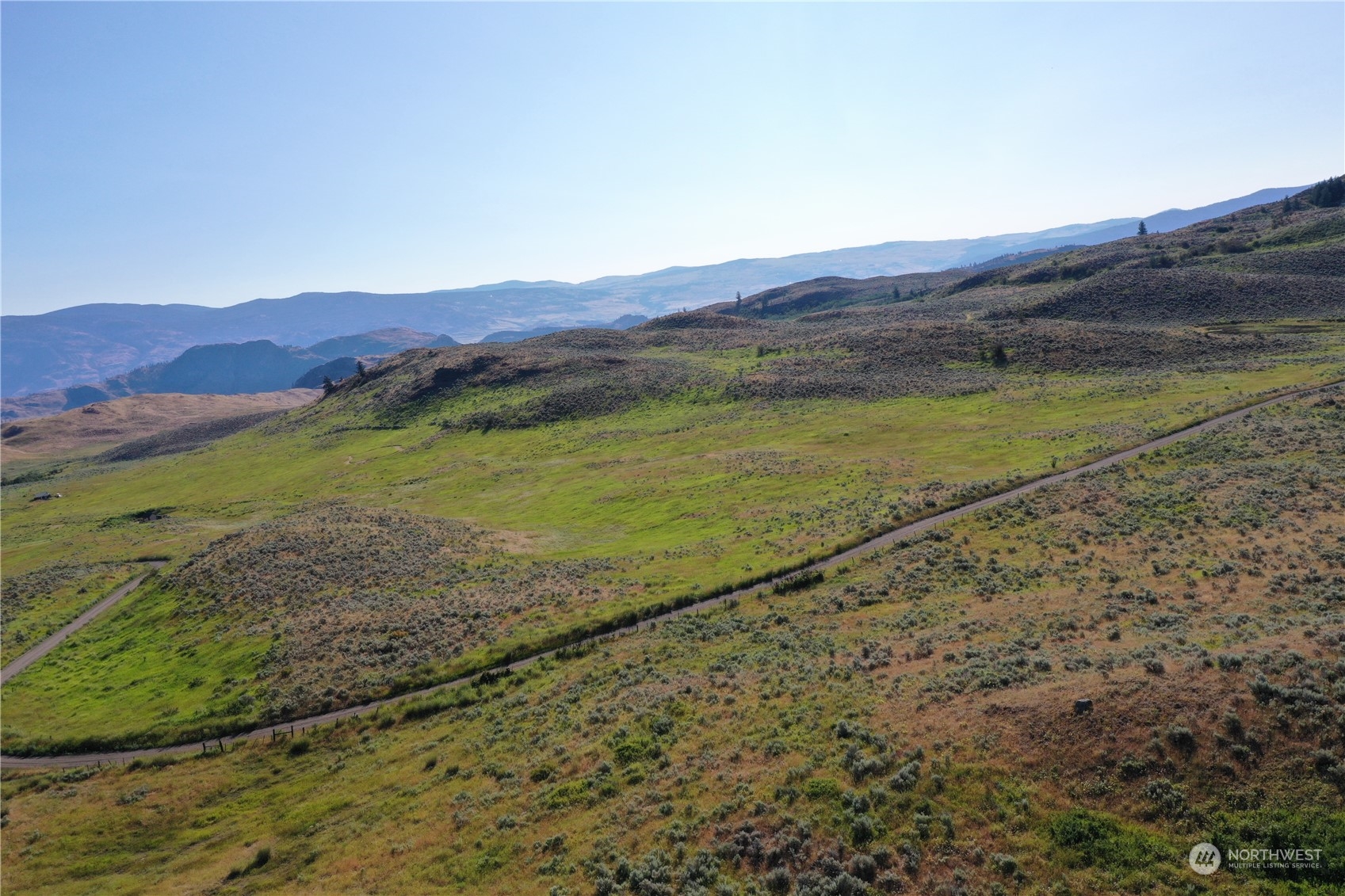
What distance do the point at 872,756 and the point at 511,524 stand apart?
2232 inches

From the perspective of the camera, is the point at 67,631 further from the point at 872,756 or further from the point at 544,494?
the point at 872,756

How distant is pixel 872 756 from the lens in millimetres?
20203

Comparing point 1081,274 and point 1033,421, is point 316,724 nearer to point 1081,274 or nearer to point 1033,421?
point 1033,421

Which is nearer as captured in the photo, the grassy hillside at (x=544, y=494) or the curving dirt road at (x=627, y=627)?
the curving dirt road at (x=627, y=627)

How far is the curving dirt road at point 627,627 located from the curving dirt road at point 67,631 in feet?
0.34

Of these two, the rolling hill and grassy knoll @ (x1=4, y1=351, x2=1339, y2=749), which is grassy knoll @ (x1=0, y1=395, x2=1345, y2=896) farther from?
grassy knoll @ (x1=4, y1=351, x2=1339, y2=749)

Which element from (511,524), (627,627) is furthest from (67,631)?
(627,627)

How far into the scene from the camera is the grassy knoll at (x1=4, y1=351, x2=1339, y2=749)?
4066 cm

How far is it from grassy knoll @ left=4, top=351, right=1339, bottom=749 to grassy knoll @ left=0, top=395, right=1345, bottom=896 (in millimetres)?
5843

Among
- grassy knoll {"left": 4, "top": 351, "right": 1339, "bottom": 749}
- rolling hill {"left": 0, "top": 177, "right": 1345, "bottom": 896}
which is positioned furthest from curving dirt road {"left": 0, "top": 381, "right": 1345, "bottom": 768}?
grassy knoll {"left": 4, "top": 351, "right": 1339, "bottom": 749}

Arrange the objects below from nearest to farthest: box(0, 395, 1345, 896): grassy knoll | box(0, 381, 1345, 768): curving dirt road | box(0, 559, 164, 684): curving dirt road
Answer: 1. box(0, 395, 1345, 896): grassy knoll
2. box(0, 381, 1345, 768): curving dirt road
3. box(0, 559, 164, 684): curving dirt road

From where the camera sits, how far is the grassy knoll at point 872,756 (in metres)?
16.0

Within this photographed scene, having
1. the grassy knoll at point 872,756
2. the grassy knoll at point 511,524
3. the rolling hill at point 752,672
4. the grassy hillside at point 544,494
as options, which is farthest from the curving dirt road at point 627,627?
the grassy knoll at point 872,756

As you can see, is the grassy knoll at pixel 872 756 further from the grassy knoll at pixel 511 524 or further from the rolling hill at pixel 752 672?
the grassy knoll at pixel 511 524
